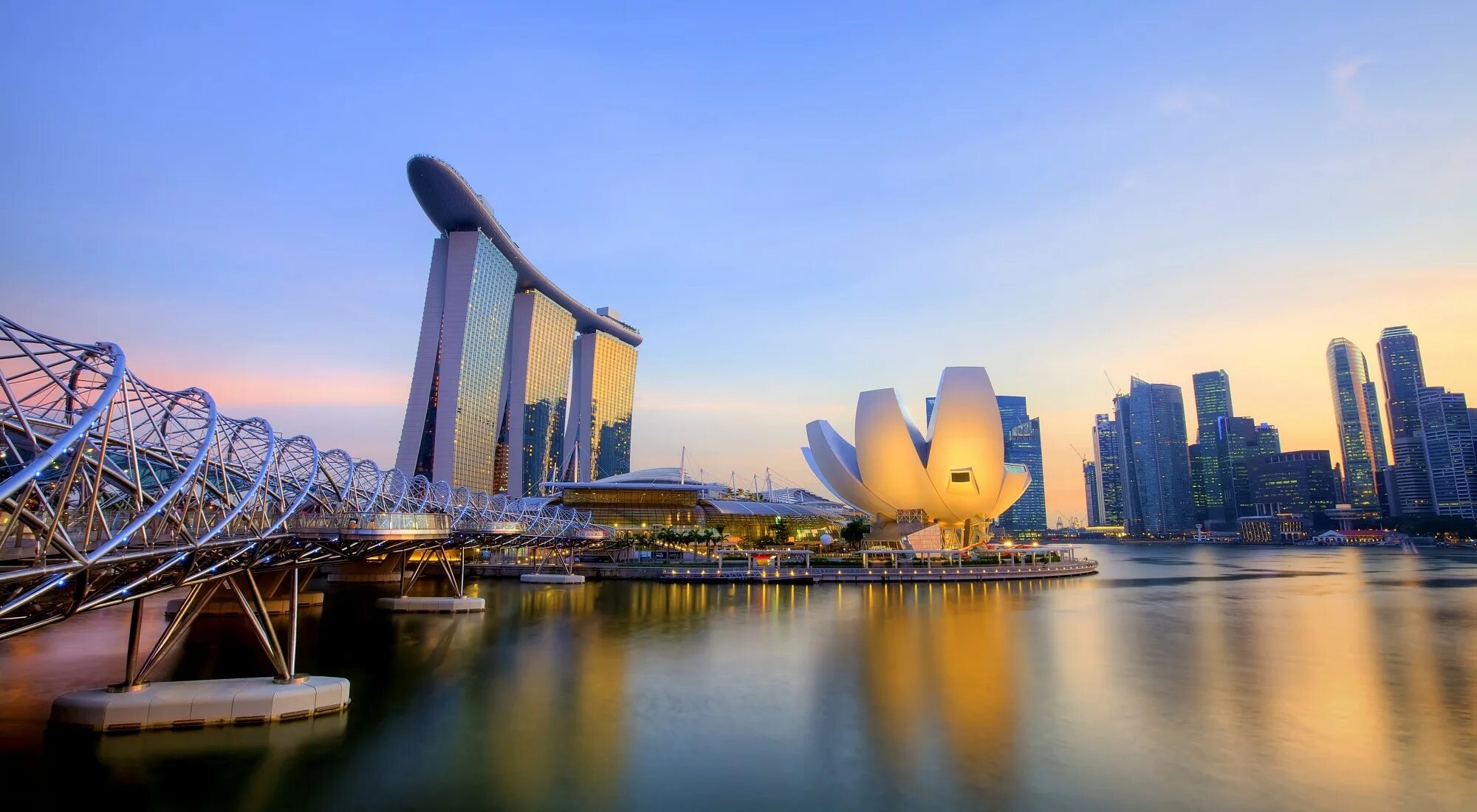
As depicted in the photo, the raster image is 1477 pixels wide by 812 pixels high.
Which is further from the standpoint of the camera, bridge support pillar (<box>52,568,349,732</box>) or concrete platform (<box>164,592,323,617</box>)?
concrete platform (<box>164,592,323,617</box>)

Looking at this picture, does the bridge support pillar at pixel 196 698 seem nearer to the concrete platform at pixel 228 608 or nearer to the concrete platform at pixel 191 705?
the concrete platform at pixel 191 705

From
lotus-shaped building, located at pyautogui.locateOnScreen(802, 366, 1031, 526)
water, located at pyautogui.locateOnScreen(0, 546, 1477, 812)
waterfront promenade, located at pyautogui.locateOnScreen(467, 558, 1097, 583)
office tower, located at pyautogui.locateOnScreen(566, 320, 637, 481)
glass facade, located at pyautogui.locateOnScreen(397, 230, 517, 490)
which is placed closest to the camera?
water, located at pyautogui.locateOnScreen(0, 546, 1477, 812)

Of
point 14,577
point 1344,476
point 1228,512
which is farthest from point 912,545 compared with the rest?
point 1344,476

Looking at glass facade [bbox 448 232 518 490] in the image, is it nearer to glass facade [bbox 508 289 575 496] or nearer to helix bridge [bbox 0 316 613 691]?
glass facade [bbox 508 289 575 496]

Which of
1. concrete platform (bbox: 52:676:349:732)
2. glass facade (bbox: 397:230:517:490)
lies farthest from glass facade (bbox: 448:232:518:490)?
concrete platform (bbox: 52:676:349:732)

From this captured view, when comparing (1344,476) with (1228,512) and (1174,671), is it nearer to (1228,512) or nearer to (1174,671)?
(1228,512)

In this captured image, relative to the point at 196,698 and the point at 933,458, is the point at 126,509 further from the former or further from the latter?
the point at 933,458

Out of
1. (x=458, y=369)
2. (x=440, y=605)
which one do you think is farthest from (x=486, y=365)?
(x=440, y=605)
